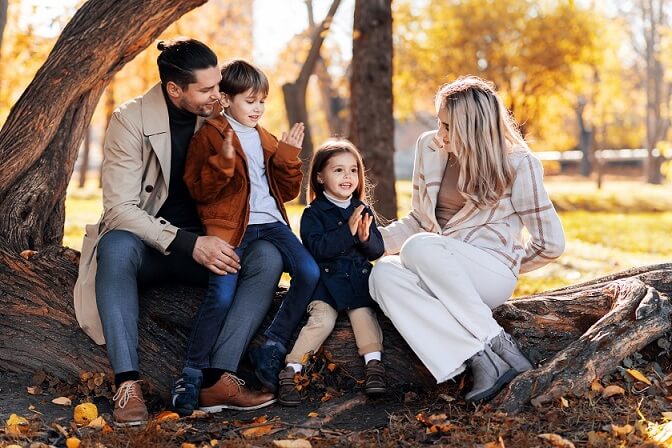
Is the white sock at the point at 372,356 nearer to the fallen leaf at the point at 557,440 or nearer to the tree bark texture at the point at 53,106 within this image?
the fallen leaf at the point at 557,440

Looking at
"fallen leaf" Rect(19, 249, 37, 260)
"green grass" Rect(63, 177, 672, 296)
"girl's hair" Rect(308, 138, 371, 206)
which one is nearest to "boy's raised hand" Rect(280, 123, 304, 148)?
"girl's hair" Rect(308, 138, 371, 206)

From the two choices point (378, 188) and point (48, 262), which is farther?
point (378, 188)

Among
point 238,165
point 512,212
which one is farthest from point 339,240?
point 512,212

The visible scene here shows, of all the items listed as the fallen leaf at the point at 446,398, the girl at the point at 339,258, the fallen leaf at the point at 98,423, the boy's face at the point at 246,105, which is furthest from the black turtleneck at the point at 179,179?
the fallen leaf at the point at 446,398

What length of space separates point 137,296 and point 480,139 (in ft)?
6.16

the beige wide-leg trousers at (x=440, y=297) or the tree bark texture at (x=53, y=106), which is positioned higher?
the tree bark texture at (x=53, y=106)

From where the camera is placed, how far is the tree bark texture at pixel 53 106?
5.10 metres

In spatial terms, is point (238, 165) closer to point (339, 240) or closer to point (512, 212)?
point (339, 240)

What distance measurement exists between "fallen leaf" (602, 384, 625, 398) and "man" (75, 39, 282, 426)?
1.58m

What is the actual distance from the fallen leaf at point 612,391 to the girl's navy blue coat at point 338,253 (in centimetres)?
120

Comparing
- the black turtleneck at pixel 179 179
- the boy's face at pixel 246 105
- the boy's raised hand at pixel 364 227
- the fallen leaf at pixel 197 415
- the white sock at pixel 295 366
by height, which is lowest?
the fallen leaf at pixel 197 415

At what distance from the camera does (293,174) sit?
15.0 feet

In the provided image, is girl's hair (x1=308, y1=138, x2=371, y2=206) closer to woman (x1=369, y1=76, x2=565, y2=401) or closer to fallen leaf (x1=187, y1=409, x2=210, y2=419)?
woman (x1=369, y1=76, x2=565, y2=401)

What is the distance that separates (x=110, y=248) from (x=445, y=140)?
1.79 m
